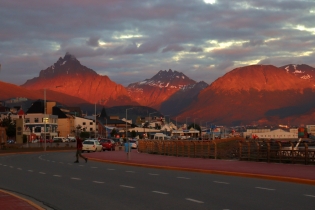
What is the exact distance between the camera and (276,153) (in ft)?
116

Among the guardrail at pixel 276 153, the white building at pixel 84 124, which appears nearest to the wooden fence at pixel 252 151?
the guardrail at pixel 276 153

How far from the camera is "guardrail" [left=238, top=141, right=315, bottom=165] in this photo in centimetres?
3222

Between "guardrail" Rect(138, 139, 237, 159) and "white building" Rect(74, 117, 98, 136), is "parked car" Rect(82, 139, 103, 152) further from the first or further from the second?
"white building" Rect(74, 117, 98, 136)

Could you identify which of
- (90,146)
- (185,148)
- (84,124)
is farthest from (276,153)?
(84,124)

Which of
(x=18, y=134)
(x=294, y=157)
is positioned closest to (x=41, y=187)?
(x=294, y=157)

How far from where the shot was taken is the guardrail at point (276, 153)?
106 ft

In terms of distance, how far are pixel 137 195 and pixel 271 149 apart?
19455mm

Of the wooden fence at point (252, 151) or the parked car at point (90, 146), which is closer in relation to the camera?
the wooden fence at point (252, 151)

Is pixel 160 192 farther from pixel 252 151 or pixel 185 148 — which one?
pixel 185 148

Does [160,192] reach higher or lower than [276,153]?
lower

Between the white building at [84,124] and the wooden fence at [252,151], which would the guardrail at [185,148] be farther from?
the white building at [84,124]

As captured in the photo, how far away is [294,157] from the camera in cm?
3316

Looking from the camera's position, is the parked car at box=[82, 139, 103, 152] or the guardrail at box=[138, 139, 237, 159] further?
the parked car at box=[82, 139, 103, 152]

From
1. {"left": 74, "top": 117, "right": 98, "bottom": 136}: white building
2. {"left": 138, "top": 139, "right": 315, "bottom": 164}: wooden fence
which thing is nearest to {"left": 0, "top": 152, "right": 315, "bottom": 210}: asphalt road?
{"left": 138, "top": 139, "right": 315, "bottom": 164}: wooden fence
